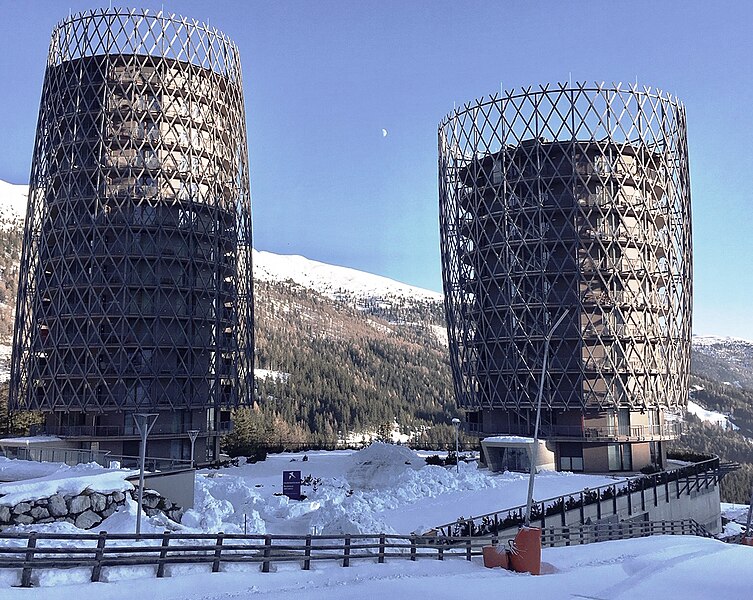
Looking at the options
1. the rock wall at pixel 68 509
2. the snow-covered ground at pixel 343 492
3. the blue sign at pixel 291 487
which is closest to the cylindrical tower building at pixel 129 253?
the snow-covered ground at pixel 343 492

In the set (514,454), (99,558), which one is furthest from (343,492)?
(99,558)

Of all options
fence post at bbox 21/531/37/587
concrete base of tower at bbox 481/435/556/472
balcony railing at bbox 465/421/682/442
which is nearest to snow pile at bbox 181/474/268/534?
fence post at bbox 21/531/37/587

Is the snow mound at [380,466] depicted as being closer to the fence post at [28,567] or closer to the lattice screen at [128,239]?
the lattice screen at [128,239]

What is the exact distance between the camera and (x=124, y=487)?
30.8m

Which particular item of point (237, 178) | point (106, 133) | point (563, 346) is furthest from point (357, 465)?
point (106, 133)

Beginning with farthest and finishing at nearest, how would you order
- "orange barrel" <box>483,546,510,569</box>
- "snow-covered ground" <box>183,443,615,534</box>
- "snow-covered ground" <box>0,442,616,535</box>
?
"snow-covered ground" <box>183,443,615,534</box> < "snow-covered ground" <box>0,442,616,535</box> < "orange barrel" <box>483,546,510,569</box>

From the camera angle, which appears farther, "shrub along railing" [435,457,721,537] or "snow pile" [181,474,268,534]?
"shrub along railing" [435,457,721,537]

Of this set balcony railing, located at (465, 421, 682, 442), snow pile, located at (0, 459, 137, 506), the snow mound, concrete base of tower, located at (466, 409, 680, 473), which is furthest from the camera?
balcony railing, located at (465, 421, 682, 442)

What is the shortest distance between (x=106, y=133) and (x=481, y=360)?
44617 mm

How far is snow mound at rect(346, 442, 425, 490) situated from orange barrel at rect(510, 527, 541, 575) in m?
35.9

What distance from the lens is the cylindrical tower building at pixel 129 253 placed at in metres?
67.4

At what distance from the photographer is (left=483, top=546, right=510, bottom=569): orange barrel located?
2180cm

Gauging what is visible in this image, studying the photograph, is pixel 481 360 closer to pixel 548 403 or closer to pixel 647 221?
pixel 548 403

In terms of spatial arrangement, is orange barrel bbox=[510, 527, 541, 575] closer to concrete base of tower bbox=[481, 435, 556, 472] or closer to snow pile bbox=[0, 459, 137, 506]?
snow pile bbox=[0, 459, 137, 506]
